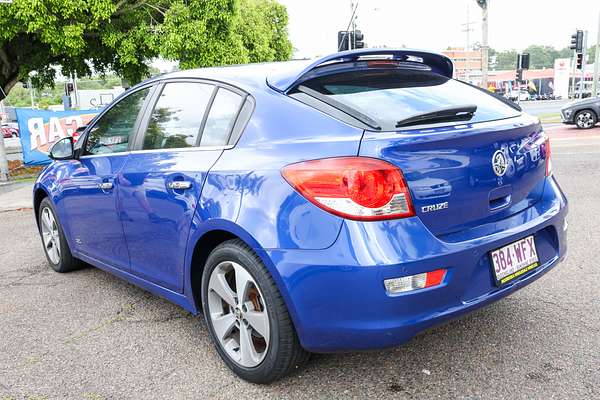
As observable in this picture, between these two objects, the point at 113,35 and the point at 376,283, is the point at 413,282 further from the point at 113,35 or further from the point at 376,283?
the point at 113,35

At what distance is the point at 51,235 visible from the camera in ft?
15.6

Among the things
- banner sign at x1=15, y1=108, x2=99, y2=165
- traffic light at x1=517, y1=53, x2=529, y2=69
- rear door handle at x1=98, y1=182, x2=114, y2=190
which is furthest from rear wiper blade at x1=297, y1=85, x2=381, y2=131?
traffic light at x1=517, y1=53, x2=529, y2=69

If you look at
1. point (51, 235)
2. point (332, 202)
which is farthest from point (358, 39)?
point (332, 202)

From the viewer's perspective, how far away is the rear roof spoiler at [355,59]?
8.78 ft

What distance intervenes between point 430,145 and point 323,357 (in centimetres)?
133

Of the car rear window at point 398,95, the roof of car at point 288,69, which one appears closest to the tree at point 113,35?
the roof of car at point 288,69

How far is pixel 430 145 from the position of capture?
232cm

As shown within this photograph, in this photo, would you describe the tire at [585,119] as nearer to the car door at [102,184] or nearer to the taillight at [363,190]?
the car door at [102,184]

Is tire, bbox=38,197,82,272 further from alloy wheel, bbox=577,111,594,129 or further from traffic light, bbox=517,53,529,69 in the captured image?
traffic light, bbox=517,53,529,69

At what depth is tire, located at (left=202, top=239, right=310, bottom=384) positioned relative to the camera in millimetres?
2445

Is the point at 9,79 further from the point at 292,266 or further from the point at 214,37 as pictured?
the point at 292,266

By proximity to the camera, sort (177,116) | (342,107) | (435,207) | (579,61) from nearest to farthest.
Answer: (435,207) < (342,107) < (177,116) < (579,61)

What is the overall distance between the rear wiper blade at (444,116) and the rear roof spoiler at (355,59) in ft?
2.00

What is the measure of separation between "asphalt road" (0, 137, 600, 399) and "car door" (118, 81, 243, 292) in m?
0.43
